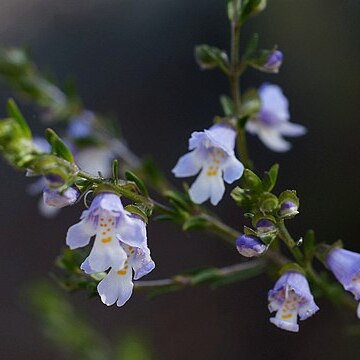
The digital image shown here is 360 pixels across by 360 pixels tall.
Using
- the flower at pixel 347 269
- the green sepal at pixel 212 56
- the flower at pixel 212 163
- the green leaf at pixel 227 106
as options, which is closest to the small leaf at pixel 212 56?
the green sepal at pixel 212 56

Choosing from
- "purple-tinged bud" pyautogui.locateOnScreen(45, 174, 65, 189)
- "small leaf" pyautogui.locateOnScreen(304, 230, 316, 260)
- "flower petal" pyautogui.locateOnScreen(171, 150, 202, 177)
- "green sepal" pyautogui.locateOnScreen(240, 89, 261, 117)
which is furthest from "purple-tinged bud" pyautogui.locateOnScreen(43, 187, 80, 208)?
"green sepal" pyautogui.locateOnScreen(240, 89, 261, 117)

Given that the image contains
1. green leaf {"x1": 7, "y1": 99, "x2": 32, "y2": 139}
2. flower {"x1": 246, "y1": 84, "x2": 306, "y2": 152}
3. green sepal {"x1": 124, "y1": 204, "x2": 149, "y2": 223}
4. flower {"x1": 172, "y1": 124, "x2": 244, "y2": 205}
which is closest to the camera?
green sepal {"x1": 124, "y1": 204, "x2": 149, "y2": 223}

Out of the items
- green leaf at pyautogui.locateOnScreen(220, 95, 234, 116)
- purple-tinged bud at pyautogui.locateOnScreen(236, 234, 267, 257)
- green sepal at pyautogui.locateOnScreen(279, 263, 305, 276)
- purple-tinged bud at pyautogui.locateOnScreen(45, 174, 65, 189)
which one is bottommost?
green sepal at pyautogui.locateOnScreen(279, 263, 305, 276)

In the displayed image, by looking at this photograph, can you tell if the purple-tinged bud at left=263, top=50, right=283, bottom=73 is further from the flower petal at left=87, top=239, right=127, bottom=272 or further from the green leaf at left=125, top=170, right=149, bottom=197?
the flower petal at left=87, top=239, right=127, bottom=272

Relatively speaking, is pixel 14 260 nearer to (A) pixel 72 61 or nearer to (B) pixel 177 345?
(B) pixel 177 345

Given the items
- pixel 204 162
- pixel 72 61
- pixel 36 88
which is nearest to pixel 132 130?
pixel 72 61
